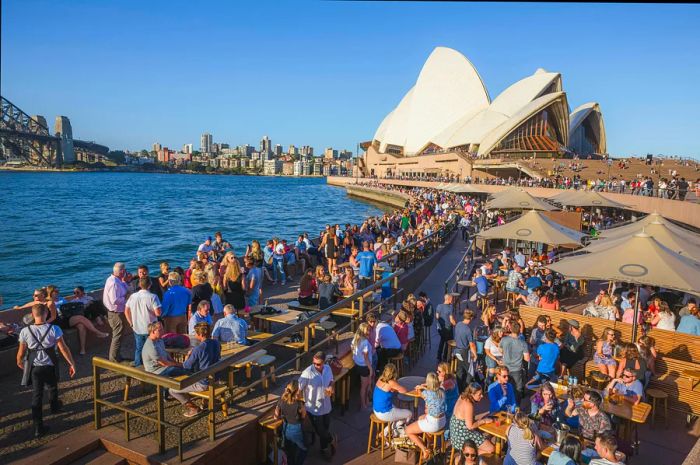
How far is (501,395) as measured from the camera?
4.84 meters

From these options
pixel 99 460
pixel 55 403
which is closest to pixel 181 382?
pixel 99 460

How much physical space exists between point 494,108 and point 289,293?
204 feet

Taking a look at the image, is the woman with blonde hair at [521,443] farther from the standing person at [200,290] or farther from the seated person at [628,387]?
the standing person at [200,290]

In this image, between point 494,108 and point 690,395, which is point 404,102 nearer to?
point 494,108

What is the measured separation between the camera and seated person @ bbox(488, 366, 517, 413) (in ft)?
15.9

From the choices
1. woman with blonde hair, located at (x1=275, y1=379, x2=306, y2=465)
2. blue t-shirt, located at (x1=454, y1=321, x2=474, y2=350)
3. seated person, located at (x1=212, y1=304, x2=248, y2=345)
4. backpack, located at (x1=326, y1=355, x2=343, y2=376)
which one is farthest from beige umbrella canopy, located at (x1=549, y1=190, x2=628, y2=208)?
woman with blonde hair, located at (x1=275, y1=379, x2=306, y2=465)

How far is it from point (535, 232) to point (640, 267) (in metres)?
3.59

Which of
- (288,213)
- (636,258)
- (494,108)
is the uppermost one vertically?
(494,108)

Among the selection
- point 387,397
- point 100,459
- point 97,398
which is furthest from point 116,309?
point 387,397

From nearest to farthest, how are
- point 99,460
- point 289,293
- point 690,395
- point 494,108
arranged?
point 99,460 < point 690,395 < point 289,293 < point 494,108

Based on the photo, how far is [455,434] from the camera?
14.3ft

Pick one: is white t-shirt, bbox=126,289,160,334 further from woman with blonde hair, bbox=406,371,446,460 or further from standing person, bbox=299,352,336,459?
woman with blonde hair, bbox=406,371,446,460

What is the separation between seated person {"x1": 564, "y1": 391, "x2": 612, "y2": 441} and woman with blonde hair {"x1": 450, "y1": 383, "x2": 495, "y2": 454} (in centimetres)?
91

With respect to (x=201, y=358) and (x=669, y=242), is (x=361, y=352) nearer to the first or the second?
(x=201, y=358)
